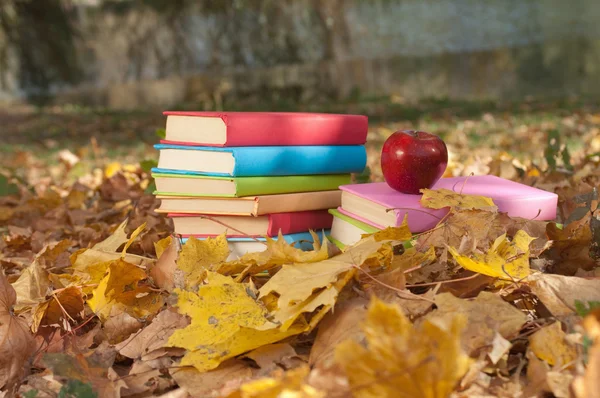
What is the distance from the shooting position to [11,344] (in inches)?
36.6

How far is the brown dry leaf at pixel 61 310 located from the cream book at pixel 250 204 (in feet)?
1.02

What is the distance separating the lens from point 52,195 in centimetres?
218

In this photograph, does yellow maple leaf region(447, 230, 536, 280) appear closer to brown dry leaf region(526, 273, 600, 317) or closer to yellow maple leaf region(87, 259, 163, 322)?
brown dry leaf region(526, 273, 600, 317)

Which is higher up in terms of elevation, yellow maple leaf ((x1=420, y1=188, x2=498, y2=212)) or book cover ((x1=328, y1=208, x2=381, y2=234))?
yellow maple leaf ((x1=420, y1=188, x2=498, y2=212))

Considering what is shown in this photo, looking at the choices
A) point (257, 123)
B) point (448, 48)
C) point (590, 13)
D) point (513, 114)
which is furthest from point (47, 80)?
point (257, 123)

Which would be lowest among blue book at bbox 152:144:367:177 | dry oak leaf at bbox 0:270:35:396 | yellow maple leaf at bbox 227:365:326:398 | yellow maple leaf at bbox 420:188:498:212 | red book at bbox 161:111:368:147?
dry oak leaf at bbox 0:270:35:396

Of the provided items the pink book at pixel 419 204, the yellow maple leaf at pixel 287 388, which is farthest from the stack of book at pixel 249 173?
the yellow maple leaf at pixel 287 388

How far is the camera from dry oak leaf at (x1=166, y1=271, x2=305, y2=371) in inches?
31.9

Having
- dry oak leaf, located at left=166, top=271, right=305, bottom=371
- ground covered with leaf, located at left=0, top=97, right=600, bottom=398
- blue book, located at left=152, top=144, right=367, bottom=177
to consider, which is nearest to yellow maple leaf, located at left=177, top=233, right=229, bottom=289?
ground covered with leaf, located at left=0, top=97, right=600, bottom=398

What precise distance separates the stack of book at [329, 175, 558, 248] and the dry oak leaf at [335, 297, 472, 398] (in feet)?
1.59

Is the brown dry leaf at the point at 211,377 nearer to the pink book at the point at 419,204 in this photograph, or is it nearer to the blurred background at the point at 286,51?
the pink book at the point at 419,204

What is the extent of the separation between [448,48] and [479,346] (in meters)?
8.40

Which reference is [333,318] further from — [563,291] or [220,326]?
[563,291]

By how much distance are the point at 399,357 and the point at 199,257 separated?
531 mm
